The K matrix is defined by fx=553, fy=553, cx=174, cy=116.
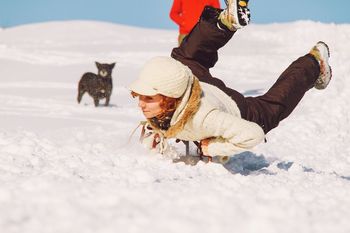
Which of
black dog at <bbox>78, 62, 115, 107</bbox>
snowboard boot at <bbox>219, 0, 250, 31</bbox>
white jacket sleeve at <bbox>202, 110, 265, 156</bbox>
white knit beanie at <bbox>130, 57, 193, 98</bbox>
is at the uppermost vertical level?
snowboard boot at <bbox>219, 0, 250, 31</bbox>

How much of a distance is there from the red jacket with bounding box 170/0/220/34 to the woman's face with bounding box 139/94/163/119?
5.02 m

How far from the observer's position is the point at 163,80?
316cm

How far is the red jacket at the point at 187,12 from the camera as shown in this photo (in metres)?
8.12

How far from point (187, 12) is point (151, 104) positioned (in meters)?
5.16

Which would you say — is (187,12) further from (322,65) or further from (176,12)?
(322,65)

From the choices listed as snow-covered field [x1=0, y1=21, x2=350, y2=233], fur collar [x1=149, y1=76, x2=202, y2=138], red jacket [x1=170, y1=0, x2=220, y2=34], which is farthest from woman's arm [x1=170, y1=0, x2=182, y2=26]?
fur collar [x1=149, y1=76, x2=202, y2=138]

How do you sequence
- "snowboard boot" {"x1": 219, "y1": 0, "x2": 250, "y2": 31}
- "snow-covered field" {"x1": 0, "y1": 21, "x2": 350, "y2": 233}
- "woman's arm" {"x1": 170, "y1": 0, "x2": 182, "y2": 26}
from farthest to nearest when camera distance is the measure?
1. "woman's arm" {"x1": 170, "y1": 0, "x2": 182, "y2": 26}
2. "snowboard boot" {"x1": 219, "y1": 0, "x2": 250, "y2": 31}
3. "snow-covered field" {"x1": 0, "y1": 21, "x2": 350, "y2": 233}

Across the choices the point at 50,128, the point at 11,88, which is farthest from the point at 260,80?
the point at 50,128

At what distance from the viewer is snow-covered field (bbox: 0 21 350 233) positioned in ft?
6.61

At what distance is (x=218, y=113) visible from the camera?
3.29 metres

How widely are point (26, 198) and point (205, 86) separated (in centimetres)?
174

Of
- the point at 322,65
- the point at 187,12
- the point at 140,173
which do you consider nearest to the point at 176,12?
the point at 187,12

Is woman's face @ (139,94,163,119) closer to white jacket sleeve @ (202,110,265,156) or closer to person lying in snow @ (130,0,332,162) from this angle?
person lying in snow @ (130,0,332,162)

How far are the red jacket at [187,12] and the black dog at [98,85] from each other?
1501mm
